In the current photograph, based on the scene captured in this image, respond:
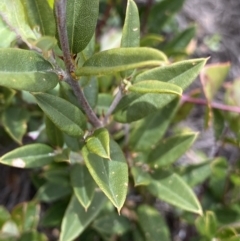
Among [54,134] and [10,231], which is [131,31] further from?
[10,231]

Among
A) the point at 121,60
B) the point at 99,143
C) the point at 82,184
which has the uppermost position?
the point at 121,60

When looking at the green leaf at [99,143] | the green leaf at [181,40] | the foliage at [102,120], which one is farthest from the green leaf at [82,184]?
the green leaf at [181,40]

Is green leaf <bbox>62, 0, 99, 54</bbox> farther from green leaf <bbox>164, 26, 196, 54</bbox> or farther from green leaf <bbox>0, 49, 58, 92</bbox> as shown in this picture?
green leaf <bbox>164, 26, 196, 54</bbox>

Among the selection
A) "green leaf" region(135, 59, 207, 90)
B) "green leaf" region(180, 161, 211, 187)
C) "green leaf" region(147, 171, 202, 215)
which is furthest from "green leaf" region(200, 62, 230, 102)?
"green leaf" region(135, 59, 207, 90)

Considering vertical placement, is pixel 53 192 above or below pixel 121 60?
below

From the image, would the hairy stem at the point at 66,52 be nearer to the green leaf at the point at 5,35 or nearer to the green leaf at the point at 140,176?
the green leaf at the point at 140,176

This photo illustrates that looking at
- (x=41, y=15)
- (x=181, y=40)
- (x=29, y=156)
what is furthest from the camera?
(x=181, y=40)

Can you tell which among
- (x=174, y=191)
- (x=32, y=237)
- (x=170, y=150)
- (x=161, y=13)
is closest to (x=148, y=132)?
(x=170, y=150)
